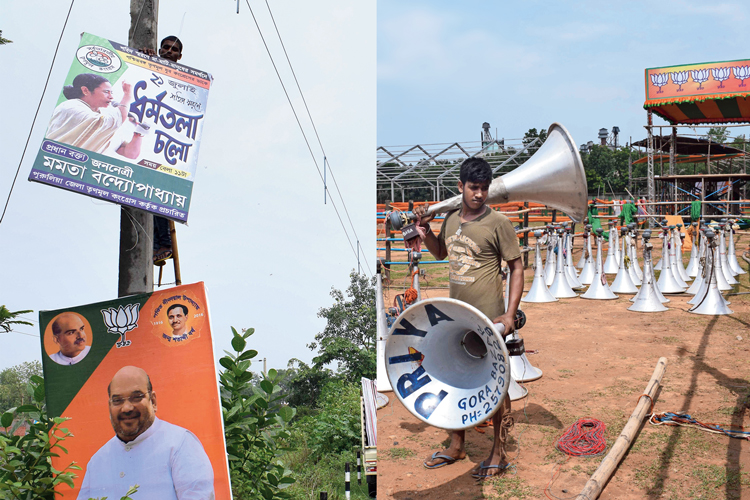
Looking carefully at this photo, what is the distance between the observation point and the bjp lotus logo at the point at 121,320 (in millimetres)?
2709

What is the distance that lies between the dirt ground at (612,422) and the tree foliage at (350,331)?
22.6ft

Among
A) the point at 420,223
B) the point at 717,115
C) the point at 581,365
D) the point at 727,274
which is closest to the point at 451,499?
the point at 420,223

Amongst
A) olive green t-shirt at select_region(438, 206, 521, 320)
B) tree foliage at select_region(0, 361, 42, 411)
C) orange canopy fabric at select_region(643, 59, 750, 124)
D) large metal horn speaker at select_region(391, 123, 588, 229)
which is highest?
orange canopy fabric at select_region(643, 59, 750, 124)

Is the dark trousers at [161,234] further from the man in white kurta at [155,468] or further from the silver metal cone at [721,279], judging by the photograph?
the silver metal cone at [721,279]

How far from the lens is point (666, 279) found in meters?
9.18

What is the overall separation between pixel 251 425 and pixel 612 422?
227 centimetres

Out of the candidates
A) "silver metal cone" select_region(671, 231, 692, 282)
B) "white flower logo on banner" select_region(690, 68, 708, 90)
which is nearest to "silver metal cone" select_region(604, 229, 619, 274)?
"silver metal cone" select_region(671, 231, 692, 282)

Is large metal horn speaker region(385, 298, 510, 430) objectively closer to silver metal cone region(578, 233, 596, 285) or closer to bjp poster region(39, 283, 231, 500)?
bjp poster region(39, 283, 231, 500)

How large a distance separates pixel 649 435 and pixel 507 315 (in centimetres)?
152

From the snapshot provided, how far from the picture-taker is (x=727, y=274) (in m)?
9.75

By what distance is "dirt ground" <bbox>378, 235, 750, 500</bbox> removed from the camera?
2.99 meters

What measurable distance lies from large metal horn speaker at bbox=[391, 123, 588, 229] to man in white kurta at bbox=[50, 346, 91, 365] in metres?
2.00

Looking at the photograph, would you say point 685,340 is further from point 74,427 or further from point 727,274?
point 74,427

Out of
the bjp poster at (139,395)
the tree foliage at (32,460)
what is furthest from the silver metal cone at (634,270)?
the tree foliage at (32,460)
